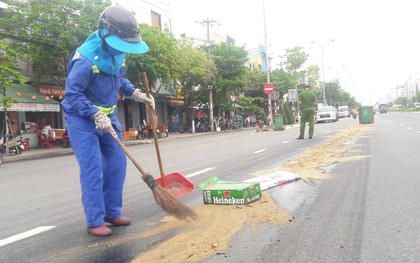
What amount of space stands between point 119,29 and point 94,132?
3.10 ft

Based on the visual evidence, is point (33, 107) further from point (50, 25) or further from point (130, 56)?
point (130, 56)

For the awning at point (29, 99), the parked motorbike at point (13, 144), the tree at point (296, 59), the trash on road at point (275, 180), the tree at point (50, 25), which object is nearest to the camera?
the trash on road at point (275, 180)

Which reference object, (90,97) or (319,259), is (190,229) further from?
(90,97)

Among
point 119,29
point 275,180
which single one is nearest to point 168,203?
point 119,29

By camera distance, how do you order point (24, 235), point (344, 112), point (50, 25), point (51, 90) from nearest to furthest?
point (24, 235)
point (50, 25)
point (51, 90)
point (344, 112)

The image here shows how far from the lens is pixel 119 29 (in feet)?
11.5

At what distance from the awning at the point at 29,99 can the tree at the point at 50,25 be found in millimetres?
1594

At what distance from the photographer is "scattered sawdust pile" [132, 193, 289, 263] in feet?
9.32

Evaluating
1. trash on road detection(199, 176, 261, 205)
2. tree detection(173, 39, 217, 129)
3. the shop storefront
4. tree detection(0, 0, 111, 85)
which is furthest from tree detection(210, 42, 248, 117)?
trash on road detection(199, 176, 261, 205)

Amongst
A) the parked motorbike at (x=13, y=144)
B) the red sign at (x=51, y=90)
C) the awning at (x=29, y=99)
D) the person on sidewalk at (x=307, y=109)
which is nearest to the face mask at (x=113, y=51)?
the person on sidewalk at (x=307, y=109)

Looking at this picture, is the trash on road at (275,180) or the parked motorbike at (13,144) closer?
the trash on road at (275,180)

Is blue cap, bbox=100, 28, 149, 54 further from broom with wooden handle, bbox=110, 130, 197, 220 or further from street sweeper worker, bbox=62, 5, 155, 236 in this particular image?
broom with wooden handle, bbox=110, 130, 197, 220

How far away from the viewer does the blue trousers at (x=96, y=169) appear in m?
3.43

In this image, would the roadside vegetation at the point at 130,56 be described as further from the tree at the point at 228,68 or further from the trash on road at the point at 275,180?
the trash on road at the point at 275,180
